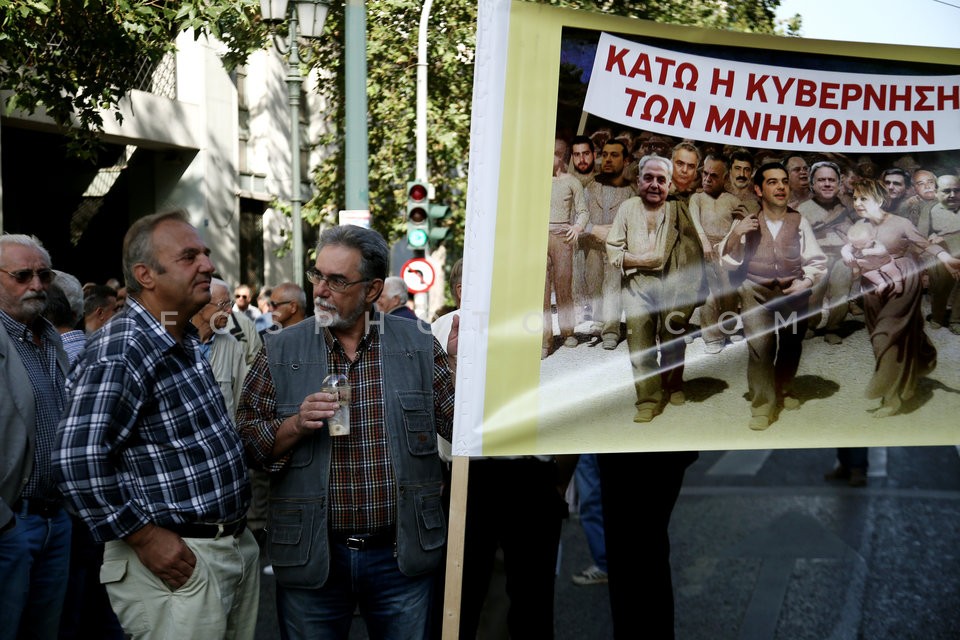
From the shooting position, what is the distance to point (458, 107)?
2050 cm

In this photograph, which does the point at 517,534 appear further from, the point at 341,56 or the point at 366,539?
the point at 341,56

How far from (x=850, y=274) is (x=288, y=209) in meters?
17.6

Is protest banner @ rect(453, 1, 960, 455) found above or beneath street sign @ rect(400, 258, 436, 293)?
above

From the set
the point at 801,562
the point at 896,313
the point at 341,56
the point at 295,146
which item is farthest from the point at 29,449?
the point at 341,56

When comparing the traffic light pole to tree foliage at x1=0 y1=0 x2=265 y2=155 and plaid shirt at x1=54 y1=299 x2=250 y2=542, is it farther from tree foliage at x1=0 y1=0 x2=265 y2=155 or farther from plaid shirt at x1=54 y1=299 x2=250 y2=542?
plaid shirt at x1=54 y1=299 x2=250 y2=542

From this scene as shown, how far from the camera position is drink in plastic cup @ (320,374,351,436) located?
141 inches

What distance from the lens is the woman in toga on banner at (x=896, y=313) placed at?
3.91 meters

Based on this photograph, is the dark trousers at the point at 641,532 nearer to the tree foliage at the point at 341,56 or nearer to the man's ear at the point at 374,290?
the man's ear at the point at 374,290

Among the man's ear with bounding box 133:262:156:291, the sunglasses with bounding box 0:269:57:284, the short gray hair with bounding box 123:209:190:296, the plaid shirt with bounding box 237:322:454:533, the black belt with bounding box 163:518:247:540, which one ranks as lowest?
the black belt with bounding box 163:518:247:540

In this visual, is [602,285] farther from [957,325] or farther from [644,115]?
[957,325]

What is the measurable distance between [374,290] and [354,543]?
0.82 meters

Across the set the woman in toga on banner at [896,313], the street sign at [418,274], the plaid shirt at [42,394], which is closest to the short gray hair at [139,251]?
the plaid shirt at [42,394]

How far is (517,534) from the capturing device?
15.6 ft

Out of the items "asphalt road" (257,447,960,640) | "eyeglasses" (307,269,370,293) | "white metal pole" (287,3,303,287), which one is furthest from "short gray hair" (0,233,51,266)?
"white metal pole" (287,3,303,287)
